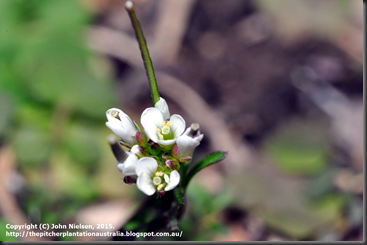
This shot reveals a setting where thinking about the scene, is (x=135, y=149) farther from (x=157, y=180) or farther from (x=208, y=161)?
(x=208, y=161)

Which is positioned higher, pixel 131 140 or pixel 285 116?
pixel 131 140

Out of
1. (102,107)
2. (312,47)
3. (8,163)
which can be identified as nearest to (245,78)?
(312,47)

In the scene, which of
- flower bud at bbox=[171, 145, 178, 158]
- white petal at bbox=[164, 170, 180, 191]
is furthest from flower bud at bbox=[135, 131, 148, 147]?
white petal at bbox=[164, 170, 180, 191]

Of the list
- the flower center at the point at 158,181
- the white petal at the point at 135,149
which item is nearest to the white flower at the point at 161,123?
the white petal at the point at 135,149

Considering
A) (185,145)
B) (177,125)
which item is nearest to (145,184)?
(185,145)

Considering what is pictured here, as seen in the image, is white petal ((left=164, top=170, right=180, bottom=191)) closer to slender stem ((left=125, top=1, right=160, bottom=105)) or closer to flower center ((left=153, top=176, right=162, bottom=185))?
flower center ((left=153, top=176, right=162, bottom=185))

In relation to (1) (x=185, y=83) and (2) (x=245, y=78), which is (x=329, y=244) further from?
(1) (x=185, y=83)
